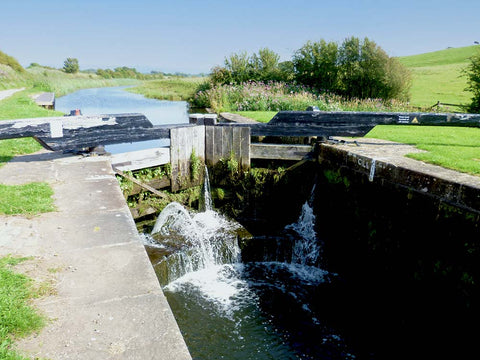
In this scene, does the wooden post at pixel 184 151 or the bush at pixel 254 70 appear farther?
the bush at pixel 254 70

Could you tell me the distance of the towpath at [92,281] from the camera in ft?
7.08

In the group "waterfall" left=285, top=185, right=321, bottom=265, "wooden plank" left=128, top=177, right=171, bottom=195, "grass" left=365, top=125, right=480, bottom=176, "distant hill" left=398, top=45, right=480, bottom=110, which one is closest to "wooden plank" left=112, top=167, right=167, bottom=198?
"wooden plank" left=128, top=177, right=171, bottom=195

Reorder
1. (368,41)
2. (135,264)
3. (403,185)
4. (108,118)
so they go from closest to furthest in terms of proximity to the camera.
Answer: (135,264) < (403,185) < (108,118) < (368,41)

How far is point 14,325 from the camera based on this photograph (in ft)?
7.42

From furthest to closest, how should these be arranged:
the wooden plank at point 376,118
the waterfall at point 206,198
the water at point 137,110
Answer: the water at point 137,110 < the waterfall at point 206,198 < the wooden plank at point 376,118

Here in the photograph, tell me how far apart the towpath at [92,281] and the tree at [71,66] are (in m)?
82.8

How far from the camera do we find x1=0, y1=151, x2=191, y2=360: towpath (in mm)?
2158

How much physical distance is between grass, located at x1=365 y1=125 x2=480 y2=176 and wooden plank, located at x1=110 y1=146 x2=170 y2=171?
4.47 metres

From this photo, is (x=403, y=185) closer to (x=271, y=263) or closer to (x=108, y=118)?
(x=271, y=263)

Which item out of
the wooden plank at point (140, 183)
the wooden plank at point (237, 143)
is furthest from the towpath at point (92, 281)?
the wooden plank at point (237, 143)

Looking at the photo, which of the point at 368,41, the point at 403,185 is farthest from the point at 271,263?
the point at 368,41

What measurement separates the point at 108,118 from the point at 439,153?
5.76m

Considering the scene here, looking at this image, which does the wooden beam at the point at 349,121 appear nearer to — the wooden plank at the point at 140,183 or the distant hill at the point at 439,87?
the wooden plank at the point at 140,183

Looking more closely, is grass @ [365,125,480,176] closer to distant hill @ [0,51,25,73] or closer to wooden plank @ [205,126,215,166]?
wooden plank @ [205,126,215,166]
